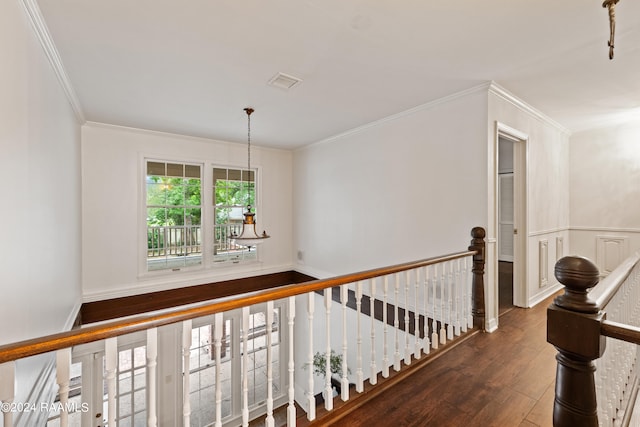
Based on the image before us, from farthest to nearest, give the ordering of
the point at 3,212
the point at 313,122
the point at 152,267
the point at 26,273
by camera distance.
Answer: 1. the point at 152,267
2. the point at 313,122
3. the point at 26,273
4. the point at 3,212

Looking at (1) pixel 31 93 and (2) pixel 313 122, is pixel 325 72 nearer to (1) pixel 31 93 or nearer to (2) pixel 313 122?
(2) pixel 313 122

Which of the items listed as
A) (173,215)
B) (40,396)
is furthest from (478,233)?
(173,215)

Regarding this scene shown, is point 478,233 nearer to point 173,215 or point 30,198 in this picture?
point 30,198

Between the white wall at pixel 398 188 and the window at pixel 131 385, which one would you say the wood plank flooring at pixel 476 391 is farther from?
the window at pixel 131 385

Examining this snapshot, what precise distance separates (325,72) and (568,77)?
8.02ft

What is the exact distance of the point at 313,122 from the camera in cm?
423

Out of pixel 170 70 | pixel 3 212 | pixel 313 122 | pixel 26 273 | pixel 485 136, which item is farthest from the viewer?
pixel 313 122

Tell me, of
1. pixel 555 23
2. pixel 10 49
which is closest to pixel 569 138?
pixel 555 23

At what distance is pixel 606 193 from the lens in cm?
431

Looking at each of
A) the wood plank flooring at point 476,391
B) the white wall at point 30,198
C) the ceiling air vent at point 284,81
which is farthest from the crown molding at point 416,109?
the white wall at point 30,198

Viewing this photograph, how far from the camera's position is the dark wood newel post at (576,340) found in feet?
2.76

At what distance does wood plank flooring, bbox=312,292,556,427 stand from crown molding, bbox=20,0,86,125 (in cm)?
330

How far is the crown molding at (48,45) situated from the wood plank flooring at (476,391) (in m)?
3.30

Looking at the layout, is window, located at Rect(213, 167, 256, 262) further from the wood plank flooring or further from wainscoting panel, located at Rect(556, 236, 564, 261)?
wainscoting panel, located at Rect(556, 236, 564, 261)
